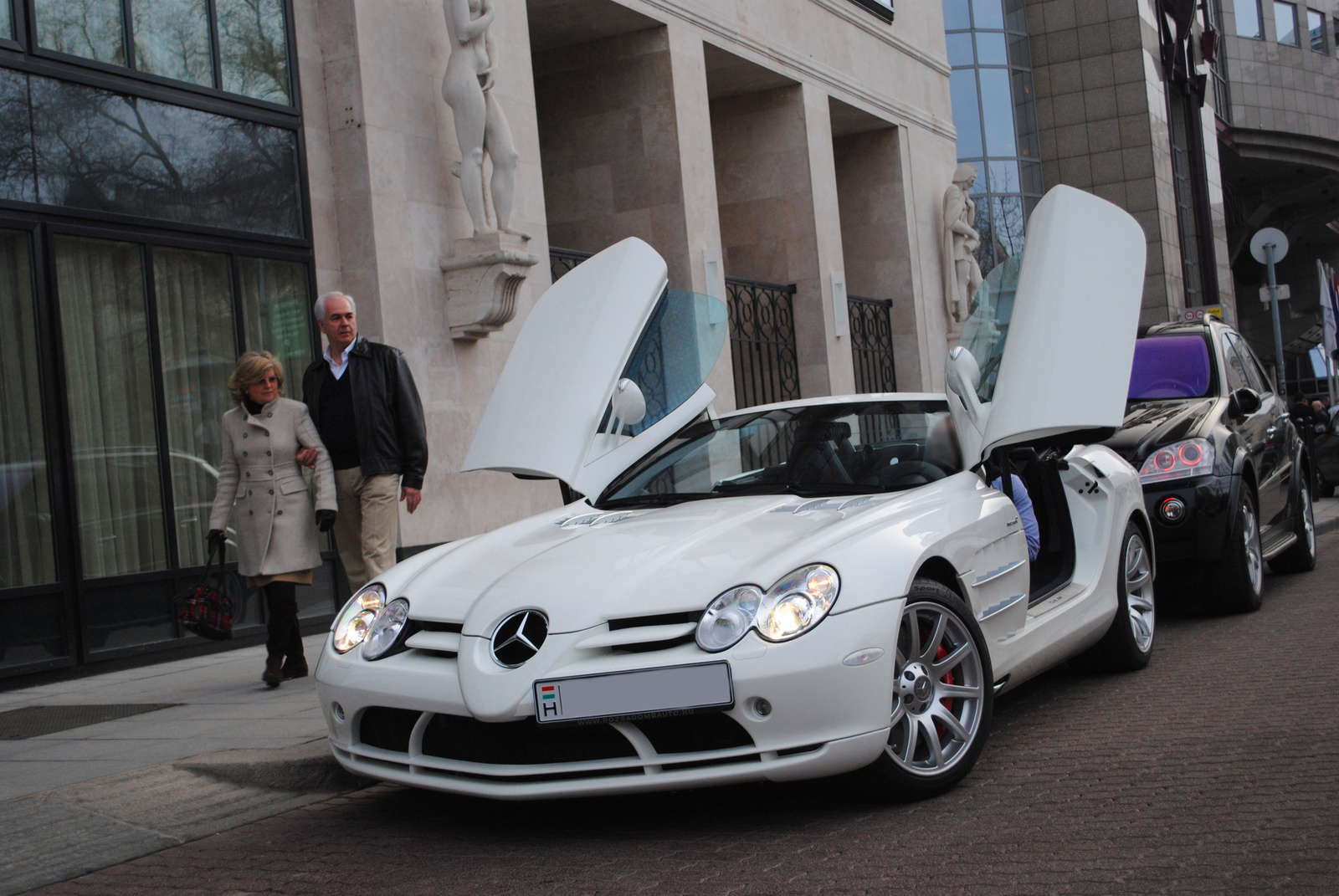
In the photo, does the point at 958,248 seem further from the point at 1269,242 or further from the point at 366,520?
the point at 366,520

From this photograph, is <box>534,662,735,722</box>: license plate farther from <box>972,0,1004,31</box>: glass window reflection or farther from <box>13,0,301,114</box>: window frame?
<box>972,0,1004,31</box>: glass window reflection

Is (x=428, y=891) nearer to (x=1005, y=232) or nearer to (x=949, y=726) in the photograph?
(x=949, y=726)

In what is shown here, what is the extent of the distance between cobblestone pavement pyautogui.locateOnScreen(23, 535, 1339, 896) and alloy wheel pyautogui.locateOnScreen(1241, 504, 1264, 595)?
2.70m

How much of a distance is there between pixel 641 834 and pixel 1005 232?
3053 cm

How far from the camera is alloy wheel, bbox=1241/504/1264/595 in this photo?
24.7ft

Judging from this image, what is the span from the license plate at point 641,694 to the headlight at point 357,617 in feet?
2.95

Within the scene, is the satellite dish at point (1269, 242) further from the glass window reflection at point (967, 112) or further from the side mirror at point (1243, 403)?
the glass window reflection at point (967, 112)

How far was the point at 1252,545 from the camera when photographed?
25.3ft

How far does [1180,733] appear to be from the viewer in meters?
4.65

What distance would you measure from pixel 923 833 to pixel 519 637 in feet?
4.07

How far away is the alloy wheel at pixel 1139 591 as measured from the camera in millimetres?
5969

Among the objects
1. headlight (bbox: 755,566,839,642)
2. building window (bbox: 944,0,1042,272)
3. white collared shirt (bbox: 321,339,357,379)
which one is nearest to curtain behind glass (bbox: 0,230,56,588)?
white collared shirt (bbox: 321,339,357,379)

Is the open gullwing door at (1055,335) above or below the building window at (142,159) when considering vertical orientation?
below

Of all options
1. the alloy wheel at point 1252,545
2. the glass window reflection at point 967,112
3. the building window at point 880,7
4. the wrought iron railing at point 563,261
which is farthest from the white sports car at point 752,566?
the glass window reflection at point 967,112
